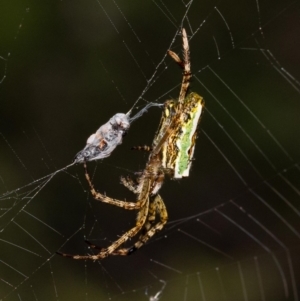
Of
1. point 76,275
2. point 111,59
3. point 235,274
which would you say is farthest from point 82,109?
point 235,274

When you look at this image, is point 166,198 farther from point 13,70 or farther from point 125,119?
point 125,119

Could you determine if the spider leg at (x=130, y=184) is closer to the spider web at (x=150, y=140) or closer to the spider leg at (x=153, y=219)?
the spider leg at (x=153, y=219)

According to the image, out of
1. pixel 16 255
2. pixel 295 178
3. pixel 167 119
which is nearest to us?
pixel 167 119

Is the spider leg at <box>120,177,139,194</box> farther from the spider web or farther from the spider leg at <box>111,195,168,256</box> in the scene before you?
the spider web

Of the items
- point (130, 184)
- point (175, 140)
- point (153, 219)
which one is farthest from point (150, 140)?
point (175, 140)

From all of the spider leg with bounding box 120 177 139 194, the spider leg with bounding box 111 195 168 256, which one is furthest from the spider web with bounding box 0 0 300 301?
the spider leg with bounding box 120 177 139 194

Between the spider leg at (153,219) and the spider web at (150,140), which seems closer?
the spider leg at (153,219)

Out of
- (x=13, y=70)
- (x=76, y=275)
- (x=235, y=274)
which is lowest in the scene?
(x=235, y=274)

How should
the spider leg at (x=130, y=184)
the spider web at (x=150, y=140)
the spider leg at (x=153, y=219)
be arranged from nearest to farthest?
the spider leg at (x=130, y=184)
the spider leg at (x=153, y=219)
the spider web at (x=150, y=140)

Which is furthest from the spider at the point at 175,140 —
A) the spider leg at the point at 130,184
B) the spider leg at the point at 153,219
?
the spider leg at the point at 153,219
